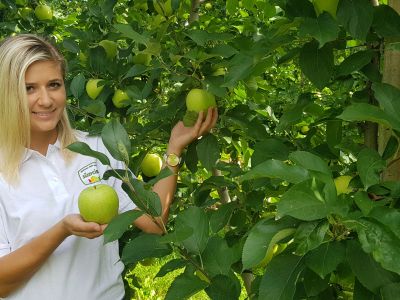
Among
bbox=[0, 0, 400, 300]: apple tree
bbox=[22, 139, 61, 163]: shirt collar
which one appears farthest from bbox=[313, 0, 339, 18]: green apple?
bbox=[22, 139, 61, 163]: shirt collar

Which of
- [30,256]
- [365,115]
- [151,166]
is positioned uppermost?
[365,115]

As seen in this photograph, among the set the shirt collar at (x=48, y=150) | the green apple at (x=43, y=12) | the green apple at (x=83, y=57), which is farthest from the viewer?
the green apple at (x=43, y=12)

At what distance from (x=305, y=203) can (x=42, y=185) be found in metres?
1.06

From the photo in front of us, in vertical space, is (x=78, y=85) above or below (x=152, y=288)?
above

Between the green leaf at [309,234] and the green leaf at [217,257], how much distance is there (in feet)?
1.04

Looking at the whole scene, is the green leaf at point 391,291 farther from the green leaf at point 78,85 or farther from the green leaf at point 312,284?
the green leaf at point 78,85

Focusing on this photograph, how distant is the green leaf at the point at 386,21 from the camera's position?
1.20 metres

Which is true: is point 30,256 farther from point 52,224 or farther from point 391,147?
point 391,147

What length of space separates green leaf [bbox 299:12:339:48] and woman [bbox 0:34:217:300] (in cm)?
66

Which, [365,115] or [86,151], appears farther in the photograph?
[86,151]

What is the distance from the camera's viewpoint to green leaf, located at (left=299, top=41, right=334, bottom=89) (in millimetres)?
1291

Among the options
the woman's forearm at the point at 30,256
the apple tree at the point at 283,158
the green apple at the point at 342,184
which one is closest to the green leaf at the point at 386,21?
the apple tree at the point at 283,158

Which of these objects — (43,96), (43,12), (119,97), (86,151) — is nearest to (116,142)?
(86,151)

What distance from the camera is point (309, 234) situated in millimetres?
865
